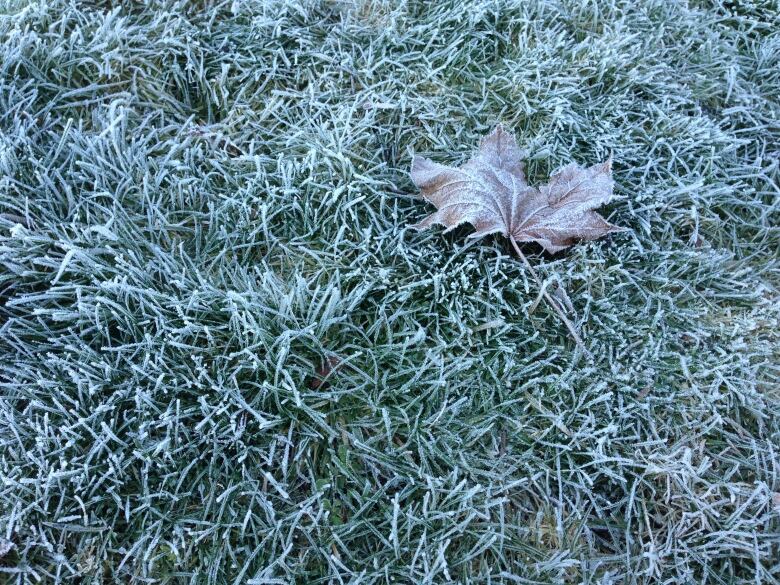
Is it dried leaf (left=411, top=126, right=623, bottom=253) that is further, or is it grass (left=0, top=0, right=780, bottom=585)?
dried leaf (left=411, top=126, right=623, bottom=253)

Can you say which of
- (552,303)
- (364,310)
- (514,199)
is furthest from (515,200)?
(364,310)

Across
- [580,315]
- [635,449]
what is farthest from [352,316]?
[635,449]

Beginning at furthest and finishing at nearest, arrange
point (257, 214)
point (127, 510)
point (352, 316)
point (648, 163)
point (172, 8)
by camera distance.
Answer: point (172, 8) → point (648, 163) → point (257, 214) → point (352, 316) → point (127, 510)

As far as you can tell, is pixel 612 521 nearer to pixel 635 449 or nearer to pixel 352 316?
pixel 635 449

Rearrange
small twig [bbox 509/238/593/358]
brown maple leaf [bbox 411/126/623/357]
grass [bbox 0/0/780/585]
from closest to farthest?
grass [bbox 0/0/780/585]
small twig [bbox 509/238/593/358]
brown maple leaf [bbox 411/126/623/357]

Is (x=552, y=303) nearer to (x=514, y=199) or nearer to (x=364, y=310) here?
(x=514, y=199)

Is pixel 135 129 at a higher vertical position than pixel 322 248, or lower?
higher

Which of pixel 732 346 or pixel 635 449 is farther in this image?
pixel 732 346
